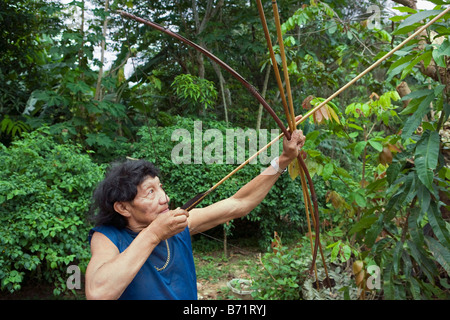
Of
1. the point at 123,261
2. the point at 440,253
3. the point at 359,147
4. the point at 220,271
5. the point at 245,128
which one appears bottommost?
the point at 220,271

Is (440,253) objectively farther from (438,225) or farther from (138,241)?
(138,241)

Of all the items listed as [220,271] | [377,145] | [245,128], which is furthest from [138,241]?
[245,128]

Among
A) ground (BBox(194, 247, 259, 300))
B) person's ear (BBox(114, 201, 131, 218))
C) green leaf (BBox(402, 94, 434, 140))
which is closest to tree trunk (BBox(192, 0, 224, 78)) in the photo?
ground (BBox(194, 247, 259, 300))

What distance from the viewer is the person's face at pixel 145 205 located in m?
1.48

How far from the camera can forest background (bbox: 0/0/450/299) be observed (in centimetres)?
195

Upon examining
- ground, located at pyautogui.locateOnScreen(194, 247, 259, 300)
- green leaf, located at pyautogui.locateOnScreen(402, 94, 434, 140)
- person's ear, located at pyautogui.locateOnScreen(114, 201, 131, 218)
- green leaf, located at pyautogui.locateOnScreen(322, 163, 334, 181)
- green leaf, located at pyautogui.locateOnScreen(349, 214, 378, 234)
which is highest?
green leaf, located at pyautogui.locateOnScreen(402, 94, 434, 140)

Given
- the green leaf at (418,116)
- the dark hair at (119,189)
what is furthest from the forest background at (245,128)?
the dark hair at (119,189)

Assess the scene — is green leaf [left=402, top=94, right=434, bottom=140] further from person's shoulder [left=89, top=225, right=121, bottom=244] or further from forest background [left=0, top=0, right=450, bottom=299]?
person's shoulder [left=89, top=225, right=121, bottom=244]

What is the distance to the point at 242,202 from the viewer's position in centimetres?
188

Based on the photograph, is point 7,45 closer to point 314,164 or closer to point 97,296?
point 314,164

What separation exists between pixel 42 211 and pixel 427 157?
2780 mm

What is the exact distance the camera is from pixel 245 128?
538 centimetres

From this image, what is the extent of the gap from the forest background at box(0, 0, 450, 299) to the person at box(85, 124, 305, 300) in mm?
313

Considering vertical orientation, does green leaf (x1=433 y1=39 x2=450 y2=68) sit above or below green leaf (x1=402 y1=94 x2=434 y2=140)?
above
